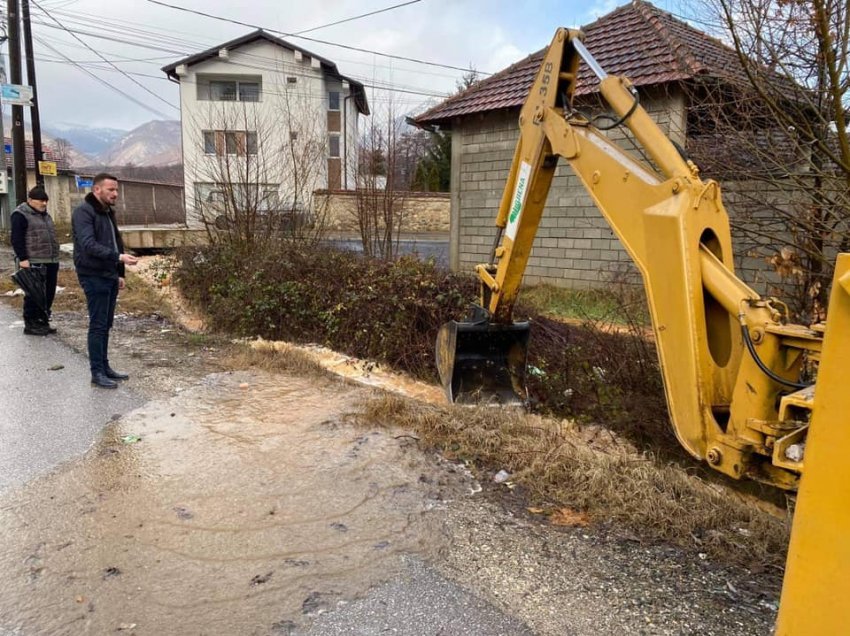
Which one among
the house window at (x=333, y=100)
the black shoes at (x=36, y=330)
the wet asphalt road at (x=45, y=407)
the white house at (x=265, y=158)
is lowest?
the wet asphalt road at (x=45, y=407)

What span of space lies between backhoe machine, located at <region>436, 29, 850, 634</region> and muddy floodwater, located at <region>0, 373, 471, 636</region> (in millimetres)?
1651

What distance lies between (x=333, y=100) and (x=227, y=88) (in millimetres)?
5835

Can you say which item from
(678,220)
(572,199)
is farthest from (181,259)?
(678,220)

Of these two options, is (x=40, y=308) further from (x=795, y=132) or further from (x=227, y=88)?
(x=227, y=88)

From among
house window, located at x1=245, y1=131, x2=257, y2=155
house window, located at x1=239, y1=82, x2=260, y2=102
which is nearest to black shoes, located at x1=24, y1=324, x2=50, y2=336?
house window, located at x1=245, y1=131, x2=257, y2=155

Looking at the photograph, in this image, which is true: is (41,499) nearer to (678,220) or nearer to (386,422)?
(386,422)

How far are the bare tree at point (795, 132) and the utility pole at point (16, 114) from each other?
18.7m

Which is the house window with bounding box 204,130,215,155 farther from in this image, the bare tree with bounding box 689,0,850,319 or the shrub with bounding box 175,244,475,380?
the bare tree with bounding box 689,0,850,319

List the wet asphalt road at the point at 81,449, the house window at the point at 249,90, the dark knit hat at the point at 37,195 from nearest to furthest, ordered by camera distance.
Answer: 1. the wet asphalt road at the point at 81,449
2. the dark knit hat at the point at 37,195
3. the house window at the point at 249,90

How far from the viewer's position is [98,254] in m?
5.81

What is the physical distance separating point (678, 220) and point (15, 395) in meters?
5.95

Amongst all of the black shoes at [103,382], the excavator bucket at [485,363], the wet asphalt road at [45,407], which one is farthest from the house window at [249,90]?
the excavator bucket at [485,363]

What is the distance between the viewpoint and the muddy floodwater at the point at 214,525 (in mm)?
2812

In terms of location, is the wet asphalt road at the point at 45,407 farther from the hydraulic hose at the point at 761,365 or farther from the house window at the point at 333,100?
the house window at the point at 333,100
